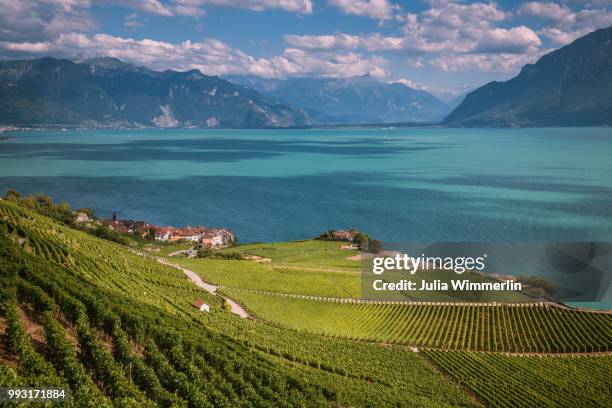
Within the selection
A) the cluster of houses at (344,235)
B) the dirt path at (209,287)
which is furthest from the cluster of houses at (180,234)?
the dirt path at (209,287)

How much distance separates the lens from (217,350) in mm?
29812

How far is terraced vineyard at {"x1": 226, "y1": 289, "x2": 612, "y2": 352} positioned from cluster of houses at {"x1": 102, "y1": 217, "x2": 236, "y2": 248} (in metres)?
35.1

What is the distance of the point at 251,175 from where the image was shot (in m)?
170

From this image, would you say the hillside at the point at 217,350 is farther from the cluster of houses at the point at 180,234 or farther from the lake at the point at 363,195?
the lake at the point at 363,195

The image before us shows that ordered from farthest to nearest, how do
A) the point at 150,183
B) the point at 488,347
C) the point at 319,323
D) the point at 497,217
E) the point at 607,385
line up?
the point at 150,183 → the point at 497,217 → the point at 319,323 → the point at 488,347 → the point at 607,385

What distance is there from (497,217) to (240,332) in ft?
242

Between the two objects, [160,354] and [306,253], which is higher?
[160,354]

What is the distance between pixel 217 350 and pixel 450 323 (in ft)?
90.4

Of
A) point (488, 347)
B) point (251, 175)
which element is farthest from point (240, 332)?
point (251, 175)

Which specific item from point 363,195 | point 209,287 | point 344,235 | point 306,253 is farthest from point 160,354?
point 363,195

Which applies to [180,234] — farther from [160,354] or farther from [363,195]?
[160,354]

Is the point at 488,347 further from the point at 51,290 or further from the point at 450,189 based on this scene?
the point at 450,189

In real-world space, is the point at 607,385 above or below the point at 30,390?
below

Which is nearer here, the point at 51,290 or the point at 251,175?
the point at 51,290
